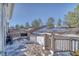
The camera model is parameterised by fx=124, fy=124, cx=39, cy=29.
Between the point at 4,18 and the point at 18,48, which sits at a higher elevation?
the point at 4,18

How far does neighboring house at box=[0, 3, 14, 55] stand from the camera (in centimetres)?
110

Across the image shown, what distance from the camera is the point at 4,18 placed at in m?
1.11

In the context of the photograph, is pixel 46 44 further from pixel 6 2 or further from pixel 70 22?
pixel 6 2

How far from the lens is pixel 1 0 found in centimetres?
113

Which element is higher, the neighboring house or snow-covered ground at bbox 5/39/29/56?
the neighboring house

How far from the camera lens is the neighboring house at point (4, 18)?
1098 mm

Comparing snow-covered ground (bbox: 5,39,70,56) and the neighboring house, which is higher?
the neighboring house

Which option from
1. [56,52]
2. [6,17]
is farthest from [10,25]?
[56,52]

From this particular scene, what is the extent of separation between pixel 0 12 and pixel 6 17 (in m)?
0.07

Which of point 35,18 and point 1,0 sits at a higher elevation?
point 1,0

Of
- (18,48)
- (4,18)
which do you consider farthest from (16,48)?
(4,18)

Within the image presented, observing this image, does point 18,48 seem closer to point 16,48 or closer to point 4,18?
point 16,48

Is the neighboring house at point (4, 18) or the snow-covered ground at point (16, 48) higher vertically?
the neighboring house at point (4, 18)

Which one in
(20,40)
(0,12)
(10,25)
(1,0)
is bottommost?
(20,40)
